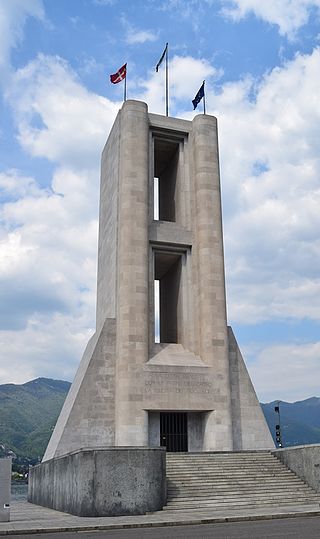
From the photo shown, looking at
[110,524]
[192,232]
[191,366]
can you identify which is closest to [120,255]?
[192,232]

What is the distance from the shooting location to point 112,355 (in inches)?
1293

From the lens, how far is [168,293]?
39.8 meters

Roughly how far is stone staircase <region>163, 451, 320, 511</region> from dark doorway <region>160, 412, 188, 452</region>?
6138 millimetres

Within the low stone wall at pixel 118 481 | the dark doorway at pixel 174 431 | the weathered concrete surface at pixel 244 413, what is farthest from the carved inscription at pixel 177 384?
the low stone wall at pixel 118 481

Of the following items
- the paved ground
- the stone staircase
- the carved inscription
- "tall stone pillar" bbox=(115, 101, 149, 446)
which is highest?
"tall stone pillar" bbox=(115, 101, 149, 446)

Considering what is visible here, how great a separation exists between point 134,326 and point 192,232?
26.1 ft

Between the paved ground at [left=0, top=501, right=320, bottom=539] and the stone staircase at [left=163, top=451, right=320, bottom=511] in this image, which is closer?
the paved ground at [left=0, top=501, right=320, bottom=539]

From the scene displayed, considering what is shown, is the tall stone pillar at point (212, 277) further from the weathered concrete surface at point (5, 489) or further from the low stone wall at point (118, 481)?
the weathered concrete surface at point (5, 489)

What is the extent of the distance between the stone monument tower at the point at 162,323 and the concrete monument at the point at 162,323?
6 cm

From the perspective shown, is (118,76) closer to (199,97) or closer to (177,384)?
(199,97)

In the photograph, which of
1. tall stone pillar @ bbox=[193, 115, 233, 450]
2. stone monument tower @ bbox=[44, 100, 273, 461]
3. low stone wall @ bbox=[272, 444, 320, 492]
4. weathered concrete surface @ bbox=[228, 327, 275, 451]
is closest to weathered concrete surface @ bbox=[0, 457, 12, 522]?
stone monument tower @ bbox=[44, 100, 273, 461]

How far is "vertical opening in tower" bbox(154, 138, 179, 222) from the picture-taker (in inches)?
1563

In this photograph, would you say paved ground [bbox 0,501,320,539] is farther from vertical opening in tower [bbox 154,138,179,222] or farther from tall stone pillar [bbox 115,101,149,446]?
vertical opening in tower [bbox 154,138,179,222]

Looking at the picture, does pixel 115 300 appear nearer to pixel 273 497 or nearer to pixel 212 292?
pixel 212 292
